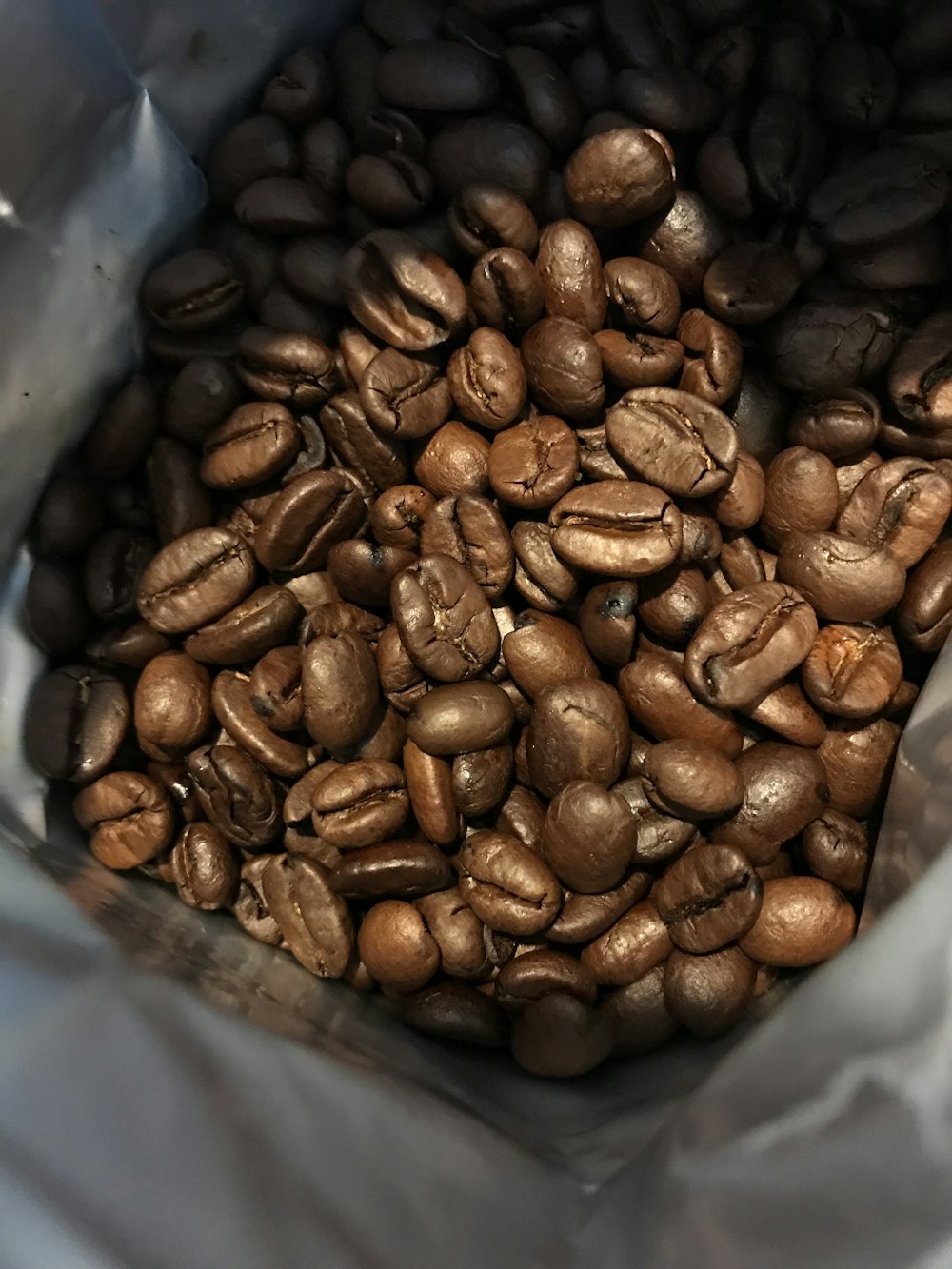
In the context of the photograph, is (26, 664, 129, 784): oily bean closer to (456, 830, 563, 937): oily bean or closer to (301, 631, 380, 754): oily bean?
(301, 631, 380, 754): oily bean

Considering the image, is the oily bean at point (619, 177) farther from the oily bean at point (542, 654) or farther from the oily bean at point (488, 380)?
the oily bean at point (542, 654)

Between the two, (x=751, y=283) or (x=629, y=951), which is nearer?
(x=629, y=951)

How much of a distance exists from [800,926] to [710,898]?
0.40ft

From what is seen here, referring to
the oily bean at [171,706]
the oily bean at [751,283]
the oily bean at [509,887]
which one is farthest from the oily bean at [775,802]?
the oily bean at [171,706]

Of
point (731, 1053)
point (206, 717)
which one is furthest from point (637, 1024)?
point (206, 717)

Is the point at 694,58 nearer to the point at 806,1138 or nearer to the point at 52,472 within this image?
the point at 52,472

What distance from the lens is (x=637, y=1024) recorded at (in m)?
1.27

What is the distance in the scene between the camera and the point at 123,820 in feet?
4.36

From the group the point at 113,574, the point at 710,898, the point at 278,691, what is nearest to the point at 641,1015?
the point at 710,898

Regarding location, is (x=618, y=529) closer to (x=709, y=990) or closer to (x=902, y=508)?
(x=902, y=508)

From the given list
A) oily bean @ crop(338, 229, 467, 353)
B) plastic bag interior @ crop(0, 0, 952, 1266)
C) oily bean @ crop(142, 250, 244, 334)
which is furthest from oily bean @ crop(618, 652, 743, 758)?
oily bean @ crop(142, 250, 244, 334)

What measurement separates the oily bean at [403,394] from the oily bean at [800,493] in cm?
51

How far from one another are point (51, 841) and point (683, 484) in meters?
1.00

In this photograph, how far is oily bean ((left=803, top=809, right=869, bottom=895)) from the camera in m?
1.28
